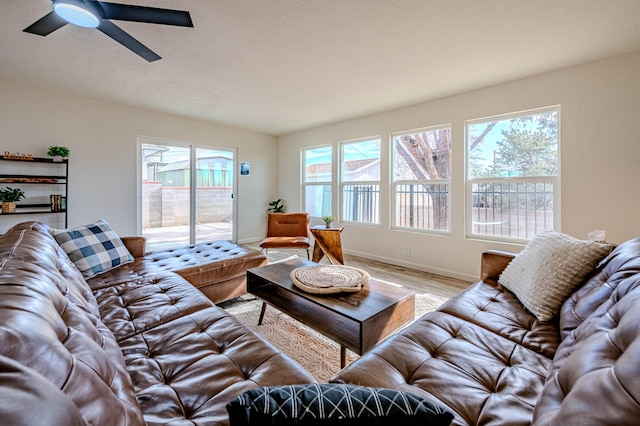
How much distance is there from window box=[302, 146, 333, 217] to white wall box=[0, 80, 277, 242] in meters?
1.91

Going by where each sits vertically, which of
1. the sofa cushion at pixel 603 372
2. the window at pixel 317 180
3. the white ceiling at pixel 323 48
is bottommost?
the sofa cushion at pixel 603 372

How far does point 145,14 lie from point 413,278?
3.51 metres

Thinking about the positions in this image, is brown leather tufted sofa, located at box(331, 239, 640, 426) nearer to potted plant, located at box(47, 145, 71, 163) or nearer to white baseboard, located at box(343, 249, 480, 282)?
white baseboard, located at box(343, 249, 480, 282)

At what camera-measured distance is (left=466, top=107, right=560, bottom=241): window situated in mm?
2963

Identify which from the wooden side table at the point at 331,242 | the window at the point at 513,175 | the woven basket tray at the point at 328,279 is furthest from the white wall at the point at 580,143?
the woven basket tray at the point at 328,279

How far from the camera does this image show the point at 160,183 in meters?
4.71

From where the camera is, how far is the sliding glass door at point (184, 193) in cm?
456

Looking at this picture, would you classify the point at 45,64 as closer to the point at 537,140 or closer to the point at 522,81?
the point at 522,81

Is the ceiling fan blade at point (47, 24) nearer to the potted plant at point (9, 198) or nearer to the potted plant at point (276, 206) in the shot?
the potted plant at point (9, 198)

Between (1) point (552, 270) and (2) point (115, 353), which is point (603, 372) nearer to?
(1) point (552, 270)

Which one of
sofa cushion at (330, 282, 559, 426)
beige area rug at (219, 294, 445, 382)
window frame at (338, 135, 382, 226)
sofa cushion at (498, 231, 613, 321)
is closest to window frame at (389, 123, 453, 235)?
window frame at (338, 135, 382, 226)

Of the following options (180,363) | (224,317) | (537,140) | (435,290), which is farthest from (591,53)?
(180,363)

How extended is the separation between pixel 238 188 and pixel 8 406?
17.8 ft

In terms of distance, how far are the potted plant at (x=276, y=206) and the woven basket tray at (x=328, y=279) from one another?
3874 millimetres
